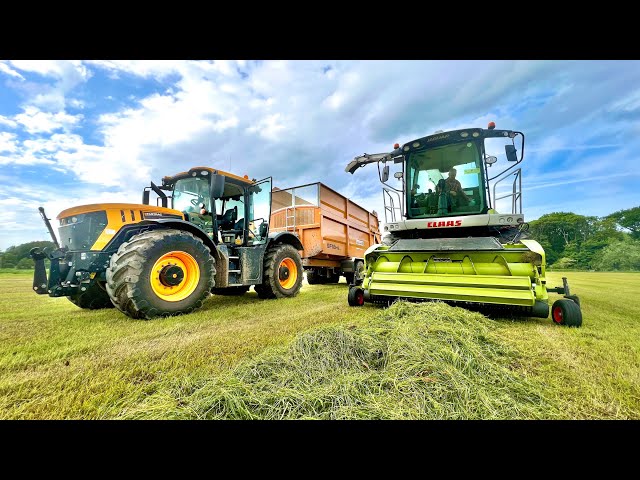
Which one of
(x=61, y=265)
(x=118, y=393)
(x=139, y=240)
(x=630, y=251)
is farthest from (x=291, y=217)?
(x=630, y=251)

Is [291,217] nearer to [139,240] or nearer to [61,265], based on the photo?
[139,240]

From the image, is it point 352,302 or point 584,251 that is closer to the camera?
point 352,302

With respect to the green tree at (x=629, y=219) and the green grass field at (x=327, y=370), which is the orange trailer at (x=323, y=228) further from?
the green tree at (x=629, y=219)

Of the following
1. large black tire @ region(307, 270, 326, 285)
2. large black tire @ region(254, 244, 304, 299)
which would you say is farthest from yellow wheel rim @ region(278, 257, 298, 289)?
large black tire @ region(307, 270, 326, 285)

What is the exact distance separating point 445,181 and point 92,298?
5871 mm

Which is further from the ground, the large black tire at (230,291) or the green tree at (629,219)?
the green tree at (629,219)

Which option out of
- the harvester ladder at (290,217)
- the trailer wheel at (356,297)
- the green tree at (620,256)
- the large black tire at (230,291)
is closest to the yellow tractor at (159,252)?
Result: the large black tire at (230,291)

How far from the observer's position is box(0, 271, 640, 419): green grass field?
51.0 inches

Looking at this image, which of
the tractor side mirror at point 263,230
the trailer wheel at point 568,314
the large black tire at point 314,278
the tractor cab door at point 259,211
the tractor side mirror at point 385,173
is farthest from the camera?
the large black tire at point 314,278

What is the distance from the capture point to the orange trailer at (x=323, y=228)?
7098 mm

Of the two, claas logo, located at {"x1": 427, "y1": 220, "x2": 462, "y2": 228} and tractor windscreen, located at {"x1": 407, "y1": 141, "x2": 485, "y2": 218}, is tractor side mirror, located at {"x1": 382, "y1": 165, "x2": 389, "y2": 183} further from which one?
claas logo, located at {"x1": 427, "y1": 220, "x2": 462, "y2": 228}

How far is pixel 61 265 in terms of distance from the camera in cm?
343

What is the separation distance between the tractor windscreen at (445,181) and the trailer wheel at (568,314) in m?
1.66
